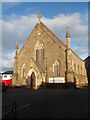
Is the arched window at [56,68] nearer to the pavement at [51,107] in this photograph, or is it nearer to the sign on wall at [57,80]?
the sign on wall at [57,80]

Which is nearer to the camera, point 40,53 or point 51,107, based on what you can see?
point 51,107

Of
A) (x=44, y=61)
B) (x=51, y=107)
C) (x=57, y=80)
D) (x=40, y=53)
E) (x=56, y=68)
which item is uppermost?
(x=40, y=53)

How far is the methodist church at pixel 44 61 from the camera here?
2670cm

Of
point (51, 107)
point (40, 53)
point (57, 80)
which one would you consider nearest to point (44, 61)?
point (40, 53)

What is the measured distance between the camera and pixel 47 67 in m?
29.0

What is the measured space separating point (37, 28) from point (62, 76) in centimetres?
1460

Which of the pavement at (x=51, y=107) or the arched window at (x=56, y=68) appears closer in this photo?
the pavement at (x=51, y=107)

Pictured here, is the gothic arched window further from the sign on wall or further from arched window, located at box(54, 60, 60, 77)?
the sign on wall

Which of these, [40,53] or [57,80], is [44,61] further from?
[57,80]

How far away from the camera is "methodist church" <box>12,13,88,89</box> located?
26697 mm

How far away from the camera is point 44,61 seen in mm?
29719

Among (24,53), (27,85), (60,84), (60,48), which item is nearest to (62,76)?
(60,84)

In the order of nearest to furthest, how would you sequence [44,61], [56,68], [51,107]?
[51,107] → [56,68] → [44,61]

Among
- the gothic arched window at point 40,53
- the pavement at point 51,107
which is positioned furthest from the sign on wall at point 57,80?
the pavement at point 51,107
